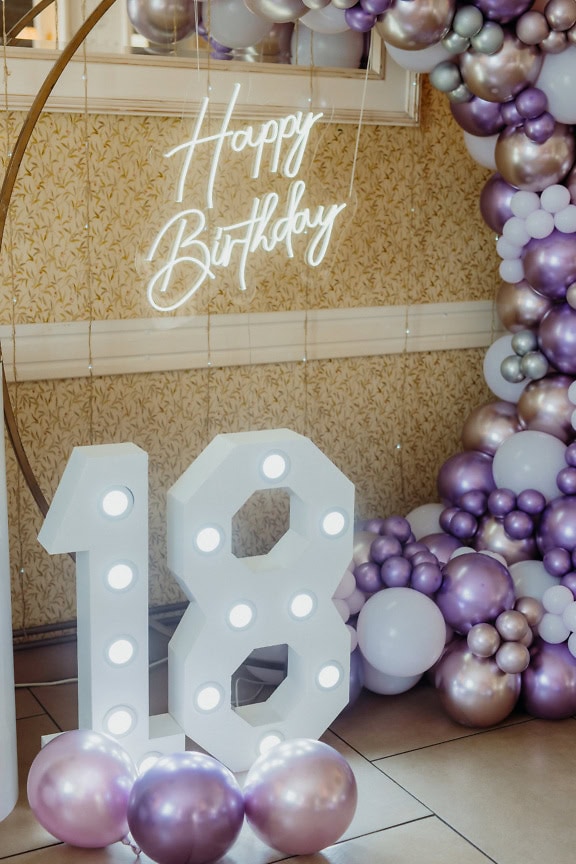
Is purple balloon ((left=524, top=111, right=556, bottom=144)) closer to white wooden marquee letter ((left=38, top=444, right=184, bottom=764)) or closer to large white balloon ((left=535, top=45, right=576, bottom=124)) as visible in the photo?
large white balloon ((left=535, top=45, right=576, bottom=124))

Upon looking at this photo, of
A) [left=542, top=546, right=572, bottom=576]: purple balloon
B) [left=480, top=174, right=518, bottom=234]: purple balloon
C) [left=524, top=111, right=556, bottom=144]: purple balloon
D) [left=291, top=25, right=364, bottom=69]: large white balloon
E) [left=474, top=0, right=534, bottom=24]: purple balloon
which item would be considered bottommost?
[left=542, top=546, right=572, bottom=576]: purple balloon

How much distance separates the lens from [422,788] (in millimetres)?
2285

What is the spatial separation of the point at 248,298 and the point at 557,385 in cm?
89

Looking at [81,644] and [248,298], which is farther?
[248,298]

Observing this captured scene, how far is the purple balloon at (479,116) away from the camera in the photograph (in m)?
2.65

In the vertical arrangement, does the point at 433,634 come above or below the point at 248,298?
below

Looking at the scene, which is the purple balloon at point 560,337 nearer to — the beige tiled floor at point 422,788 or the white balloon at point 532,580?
the white balloon at point 532,580

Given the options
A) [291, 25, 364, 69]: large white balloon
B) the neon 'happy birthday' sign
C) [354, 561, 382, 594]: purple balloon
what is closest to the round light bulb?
[354, 561, 382, 594]: purple balloon

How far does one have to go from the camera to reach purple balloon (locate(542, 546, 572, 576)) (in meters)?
2.63

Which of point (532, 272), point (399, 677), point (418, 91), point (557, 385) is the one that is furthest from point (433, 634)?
point (418, 91)

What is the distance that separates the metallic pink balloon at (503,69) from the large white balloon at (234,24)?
1.77ft

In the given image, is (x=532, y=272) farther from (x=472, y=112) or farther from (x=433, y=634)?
(x=433, y=634)

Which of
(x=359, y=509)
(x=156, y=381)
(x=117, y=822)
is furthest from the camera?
(x=359, y=509)

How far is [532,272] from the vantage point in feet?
9.14
